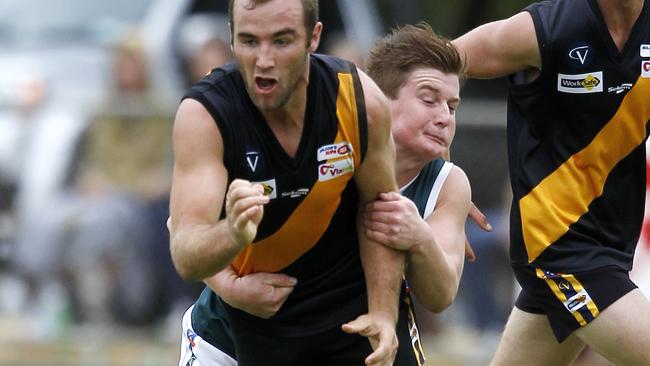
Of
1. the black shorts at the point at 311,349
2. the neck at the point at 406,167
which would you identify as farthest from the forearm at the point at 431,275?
the neck at the point at 406,167

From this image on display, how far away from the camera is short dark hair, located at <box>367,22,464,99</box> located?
20.9ft

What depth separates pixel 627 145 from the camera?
679 cm

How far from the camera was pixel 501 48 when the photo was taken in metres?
6.73

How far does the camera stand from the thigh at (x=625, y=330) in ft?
21.5

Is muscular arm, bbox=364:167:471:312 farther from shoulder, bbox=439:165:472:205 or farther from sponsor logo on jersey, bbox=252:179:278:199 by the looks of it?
sponsor logo on jersey, bbox=252:179:278:199

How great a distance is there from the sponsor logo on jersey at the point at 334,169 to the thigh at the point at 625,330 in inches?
57.4

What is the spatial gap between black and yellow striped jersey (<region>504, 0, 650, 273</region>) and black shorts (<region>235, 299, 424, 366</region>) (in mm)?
991

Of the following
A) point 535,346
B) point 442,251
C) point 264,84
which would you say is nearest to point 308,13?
point 264,84

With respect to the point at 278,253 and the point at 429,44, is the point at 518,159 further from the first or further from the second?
the point at 278,253

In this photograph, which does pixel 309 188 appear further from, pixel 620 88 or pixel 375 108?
pixel 620 88

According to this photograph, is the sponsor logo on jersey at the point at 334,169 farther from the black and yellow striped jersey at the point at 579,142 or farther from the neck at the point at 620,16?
the neck at the point at 620,16

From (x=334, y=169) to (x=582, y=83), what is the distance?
4.50ft

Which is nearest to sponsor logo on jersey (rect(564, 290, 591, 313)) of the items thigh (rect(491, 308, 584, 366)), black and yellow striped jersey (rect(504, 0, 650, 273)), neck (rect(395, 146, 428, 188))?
black and yellow striped jersey (rect(504, 0, 650, 273))

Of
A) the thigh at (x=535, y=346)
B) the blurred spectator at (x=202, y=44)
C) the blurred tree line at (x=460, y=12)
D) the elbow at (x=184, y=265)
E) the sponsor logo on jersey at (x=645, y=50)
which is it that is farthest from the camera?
the blurred tree line at (x=460, y=12)
